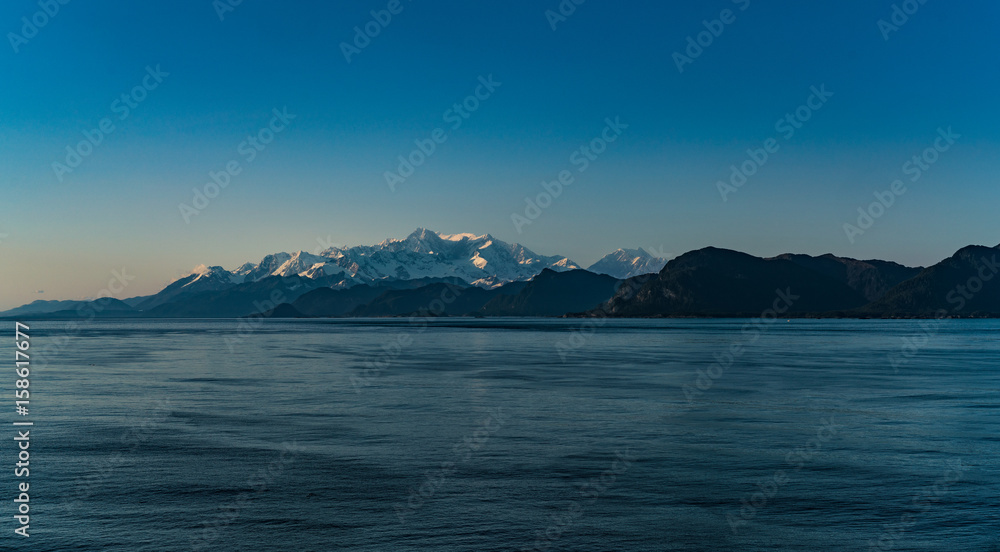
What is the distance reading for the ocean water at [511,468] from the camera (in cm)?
1686

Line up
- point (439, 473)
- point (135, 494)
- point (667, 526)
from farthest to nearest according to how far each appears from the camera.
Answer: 1. point (439, 473)
2. point (135, 494)
3. point (667, 526)

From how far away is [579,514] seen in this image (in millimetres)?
18406

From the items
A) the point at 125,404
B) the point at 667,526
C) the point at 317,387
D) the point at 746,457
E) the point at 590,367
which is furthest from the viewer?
the point at 590,367

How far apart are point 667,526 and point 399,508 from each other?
22.1ft

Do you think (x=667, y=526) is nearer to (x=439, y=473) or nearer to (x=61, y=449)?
(x=439, y=473)

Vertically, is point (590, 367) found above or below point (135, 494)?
above

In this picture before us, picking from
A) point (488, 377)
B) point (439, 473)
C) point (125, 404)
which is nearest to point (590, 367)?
point (488, 377)

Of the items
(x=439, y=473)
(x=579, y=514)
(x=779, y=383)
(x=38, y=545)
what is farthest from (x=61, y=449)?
(x=779, y=383)

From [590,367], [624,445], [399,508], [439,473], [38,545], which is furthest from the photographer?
[590,367]

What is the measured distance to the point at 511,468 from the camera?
76.9ft

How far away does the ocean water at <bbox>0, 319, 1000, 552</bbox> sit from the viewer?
16859 millimetres

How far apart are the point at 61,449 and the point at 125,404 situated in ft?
44.8

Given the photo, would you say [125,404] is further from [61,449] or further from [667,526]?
[667,526]

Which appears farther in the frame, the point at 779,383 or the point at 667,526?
the point at 779,383
